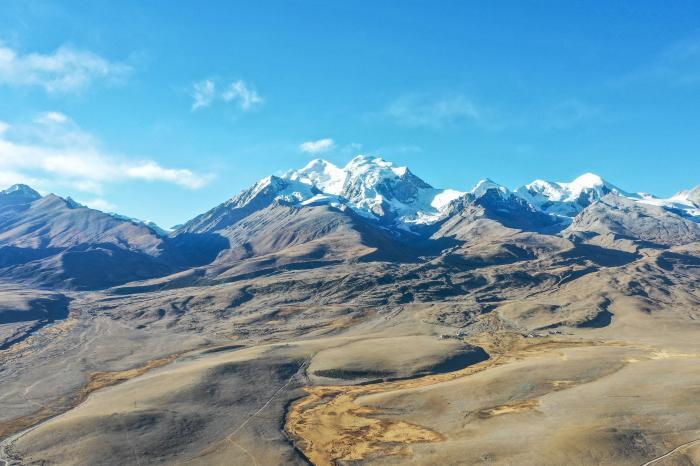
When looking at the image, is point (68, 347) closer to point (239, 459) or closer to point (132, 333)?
point (132, 333)

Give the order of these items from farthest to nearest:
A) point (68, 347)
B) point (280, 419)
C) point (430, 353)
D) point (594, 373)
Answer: point (68, 347)
point (430, 353)
point (594, 373)
point (280, 419)

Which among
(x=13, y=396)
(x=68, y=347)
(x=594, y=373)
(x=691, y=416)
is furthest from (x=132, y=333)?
(x=691, y=416)

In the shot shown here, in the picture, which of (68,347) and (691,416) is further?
(68,347)

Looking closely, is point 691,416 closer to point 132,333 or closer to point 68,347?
point 68,347

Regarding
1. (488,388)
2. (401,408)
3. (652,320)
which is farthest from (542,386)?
(652,320)

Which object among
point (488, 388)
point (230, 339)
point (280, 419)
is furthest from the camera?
point (230, 339)

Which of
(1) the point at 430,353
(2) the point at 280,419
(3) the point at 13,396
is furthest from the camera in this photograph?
(1) the point at 430,353

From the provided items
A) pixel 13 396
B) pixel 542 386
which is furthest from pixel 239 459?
pixel 13 396

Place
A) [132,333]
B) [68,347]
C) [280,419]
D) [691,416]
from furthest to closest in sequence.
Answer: [132,333] → [68,347] → [280,419] → [691,416]

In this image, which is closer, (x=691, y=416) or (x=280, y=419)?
(x=691, y=416)
